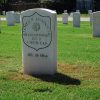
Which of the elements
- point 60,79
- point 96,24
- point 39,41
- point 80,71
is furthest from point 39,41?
point 96,24

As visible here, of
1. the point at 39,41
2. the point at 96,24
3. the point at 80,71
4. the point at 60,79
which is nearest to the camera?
the point at 60,79

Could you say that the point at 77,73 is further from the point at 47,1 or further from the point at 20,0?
the point at 20,0

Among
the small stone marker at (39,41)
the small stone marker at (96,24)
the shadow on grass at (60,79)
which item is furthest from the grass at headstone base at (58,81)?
the small stone marker at (96,24)

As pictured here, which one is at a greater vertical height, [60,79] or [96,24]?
[96,24]

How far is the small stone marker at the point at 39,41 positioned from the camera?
9.87 meters

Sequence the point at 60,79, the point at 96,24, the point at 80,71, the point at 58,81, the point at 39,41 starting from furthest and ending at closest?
1. the point at 96,24
2. the point at 80,71
3. the point at 39,41
4. the point at 60,79
5. the point at 58,81

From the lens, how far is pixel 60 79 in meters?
9.47

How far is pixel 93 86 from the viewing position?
8.72 meters

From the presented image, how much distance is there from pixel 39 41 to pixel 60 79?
3.65 feet

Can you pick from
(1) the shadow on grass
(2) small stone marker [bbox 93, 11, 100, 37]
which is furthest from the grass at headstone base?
(2) small stone marker [bbox 93, 11, 100, 37]

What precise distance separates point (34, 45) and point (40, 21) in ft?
1.92

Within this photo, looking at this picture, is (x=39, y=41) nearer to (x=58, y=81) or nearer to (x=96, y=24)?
(x=58, y=81)

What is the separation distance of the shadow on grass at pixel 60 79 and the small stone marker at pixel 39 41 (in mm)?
183

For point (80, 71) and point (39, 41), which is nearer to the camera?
point (39, 41)
